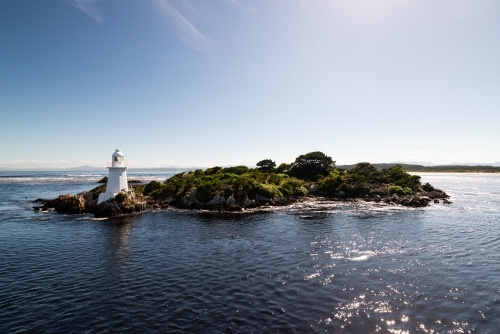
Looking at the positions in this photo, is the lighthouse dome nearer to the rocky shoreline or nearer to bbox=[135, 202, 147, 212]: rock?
the rocky shoreline

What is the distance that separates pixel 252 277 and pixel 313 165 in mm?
62925

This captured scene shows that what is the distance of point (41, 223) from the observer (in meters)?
39.3

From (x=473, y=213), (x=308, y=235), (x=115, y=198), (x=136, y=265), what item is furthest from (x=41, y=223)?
(x=473, y=213)

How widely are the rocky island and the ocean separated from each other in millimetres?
11076

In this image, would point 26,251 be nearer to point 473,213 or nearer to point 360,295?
point 360,295

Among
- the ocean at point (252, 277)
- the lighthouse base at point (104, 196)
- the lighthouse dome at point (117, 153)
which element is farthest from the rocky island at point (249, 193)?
the ocean at point (252, 277)

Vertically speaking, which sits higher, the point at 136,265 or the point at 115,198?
the point at 115,198

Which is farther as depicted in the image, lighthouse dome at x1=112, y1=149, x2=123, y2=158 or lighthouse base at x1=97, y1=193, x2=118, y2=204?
lighthouse dome at x1=112, y1=149, x2=123, y2=158

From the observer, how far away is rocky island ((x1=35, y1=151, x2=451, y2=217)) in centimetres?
4941

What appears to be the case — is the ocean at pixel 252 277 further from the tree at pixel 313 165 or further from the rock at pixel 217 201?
the tree at pixel 313 165

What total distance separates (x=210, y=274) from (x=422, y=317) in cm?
1339

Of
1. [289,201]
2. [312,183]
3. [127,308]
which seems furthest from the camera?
[312,183]

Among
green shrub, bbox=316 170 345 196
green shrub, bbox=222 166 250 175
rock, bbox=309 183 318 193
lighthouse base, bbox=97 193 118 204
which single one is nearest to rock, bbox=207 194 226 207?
lighthouse base, bbox=97 193 118 204

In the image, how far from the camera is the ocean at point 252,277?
1479 cm
